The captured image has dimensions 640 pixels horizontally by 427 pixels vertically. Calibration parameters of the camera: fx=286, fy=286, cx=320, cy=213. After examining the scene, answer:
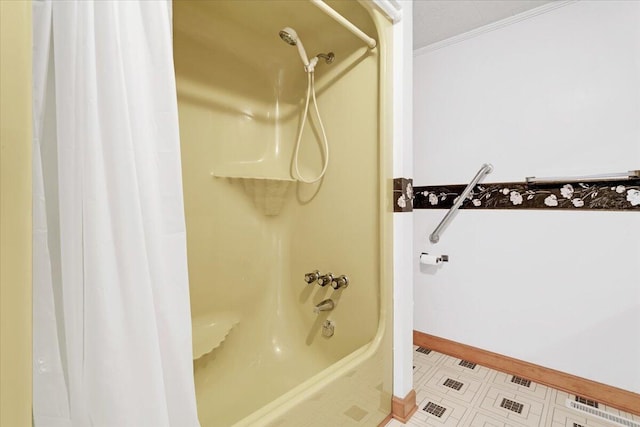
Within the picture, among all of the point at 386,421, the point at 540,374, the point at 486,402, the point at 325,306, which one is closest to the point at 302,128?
the point at 325,306

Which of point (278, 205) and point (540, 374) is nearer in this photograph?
point (540, 374)

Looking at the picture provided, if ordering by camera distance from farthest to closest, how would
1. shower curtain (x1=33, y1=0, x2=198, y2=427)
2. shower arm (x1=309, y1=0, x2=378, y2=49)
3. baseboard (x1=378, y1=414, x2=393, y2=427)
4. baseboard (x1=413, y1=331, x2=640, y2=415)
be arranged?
baseboard (x1=413, y1=331, x2=640, y2=415) < baseboard (x1=378, y1=414, x2=393, y2=427) < shower arm (x1=309, y1=0, x2=378, y2=49) < shower curtain (x1=33, y1=0, x2=198, y2=427)

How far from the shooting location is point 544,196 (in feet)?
4.82

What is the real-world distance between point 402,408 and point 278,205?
1125 millimetres

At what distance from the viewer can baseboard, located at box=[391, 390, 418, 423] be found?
1.21 metres

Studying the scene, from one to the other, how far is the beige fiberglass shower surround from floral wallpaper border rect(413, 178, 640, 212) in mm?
785

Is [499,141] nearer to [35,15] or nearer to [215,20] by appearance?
[215,20]

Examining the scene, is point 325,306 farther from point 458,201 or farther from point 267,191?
point 458,201

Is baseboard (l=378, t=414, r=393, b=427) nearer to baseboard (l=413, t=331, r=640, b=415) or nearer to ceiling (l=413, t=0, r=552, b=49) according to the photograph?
baseboard (l=413, t=331, r=640, b=415)

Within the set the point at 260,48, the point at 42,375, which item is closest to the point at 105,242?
the point at 42,375

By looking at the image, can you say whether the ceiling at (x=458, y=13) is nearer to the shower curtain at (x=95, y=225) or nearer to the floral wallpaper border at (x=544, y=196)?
the floral wallpaper border at (x=544, y=196)

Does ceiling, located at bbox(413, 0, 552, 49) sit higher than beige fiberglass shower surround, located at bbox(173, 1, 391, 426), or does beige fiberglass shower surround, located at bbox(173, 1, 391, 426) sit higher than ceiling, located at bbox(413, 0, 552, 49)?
ceiling, located at bbox(413, 0, 552, 49)

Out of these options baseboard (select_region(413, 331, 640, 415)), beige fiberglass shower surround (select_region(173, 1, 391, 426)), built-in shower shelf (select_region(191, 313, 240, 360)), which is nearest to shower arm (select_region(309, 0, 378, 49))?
beige fiberglass shower surround (select_region(173, 1, 391, 426))

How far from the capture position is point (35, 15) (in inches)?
16.6
